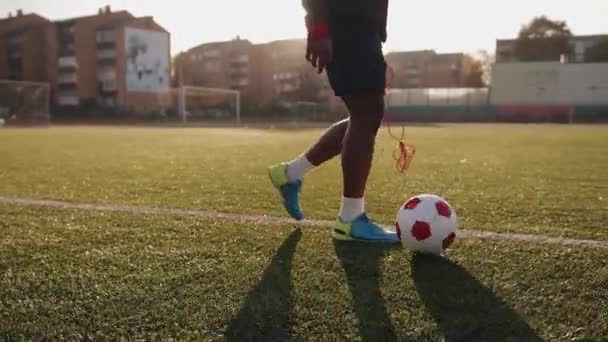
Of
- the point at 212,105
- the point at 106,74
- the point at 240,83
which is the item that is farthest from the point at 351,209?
the point at 240,83

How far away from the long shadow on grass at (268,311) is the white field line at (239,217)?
0.89 meters

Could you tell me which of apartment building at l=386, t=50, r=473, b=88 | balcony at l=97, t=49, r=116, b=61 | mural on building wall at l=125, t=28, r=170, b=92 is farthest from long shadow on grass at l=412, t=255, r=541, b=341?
apartment building at l=386, t=50, r=473, b=88

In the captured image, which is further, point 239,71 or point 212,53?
point 212,53

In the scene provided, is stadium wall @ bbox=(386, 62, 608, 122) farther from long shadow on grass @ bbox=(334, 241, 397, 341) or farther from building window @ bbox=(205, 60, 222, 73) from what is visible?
long shadow on grass @ bbox=(334, 241, 397, 341)

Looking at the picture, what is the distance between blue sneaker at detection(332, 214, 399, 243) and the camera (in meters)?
2.36

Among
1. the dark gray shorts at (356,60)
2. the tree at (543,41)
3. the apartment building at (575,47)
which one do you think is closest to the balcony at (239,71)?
the apartment building at (575,47)

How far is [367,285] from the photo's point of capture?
1.76 meters

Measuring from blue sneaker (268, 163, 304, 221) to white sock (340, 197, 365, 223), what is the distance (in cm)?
37

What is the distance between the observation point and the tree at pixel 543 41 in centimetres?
5512

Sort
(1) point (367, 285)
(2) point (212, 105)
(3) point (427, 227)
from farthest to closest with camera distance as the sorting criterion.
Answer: (2) point (212, 105) < (3) point (427, 227) < (1) point (367, 285)

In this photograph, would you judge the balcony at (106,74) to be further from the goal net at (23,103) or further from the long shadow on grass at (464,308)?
the long shadow on grass at (464,308)

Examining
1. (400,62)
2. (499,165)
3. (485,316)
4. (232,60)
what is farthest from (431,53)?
(485,316)

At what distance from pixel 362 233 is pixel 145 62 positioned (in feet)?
200

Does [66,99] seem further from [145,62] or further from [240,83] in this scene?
[240,83]
